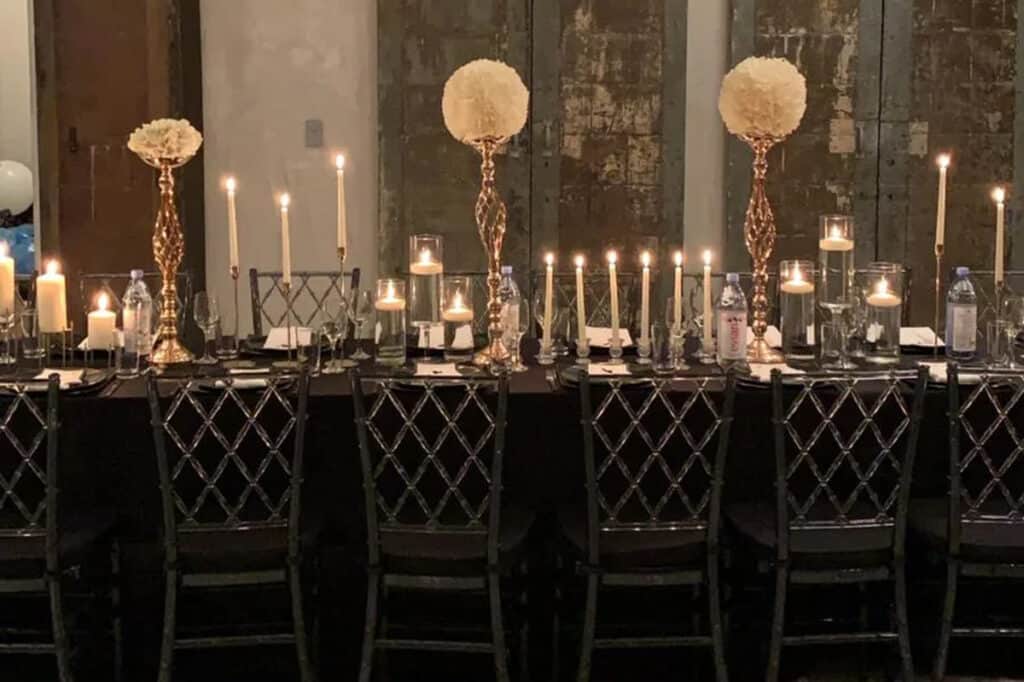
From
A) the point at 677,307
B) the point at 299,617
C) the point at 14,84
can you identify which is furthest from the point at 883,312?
the point at 14,84

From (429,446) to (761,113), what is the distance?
1311 mm

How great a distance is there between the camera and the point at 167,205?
3965 mm

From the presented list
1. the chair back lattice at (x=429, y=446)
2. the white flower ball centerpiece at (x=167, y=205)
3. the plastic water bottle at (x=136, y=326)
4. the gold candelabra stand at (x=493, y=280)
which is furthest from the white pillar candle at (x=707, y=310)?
the plastic water bottle at (x=136, y=326)

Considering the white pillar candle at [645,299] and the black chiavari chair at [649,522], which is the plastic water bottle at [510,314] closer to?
the white pillar candle at [645,299]

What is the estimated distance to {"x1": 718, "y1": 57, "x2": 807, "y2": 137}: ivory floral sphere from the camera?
3.83 m

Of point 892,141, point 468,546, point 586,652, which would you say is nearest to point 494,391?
point 468,546

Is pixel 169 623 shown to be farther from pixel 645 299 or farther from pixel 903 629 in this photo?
pixel 903 629

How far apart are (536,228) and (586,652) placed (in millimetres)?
3378

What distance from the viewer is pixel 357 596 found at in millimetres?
3912

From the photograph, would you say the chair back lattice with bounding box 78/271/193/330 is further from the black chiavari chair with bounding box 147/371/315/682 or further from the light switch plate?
the light switch plate

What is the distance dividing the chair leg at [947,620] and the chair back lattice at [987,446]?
0.09 metres

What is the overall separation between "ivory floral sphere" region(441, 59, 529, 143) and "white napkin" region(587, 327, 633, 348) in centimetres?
76

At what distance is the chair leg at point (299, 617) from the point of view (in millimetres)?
3357

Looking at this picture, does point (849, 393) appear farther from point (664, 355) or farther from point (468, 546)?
point (468, 546)
